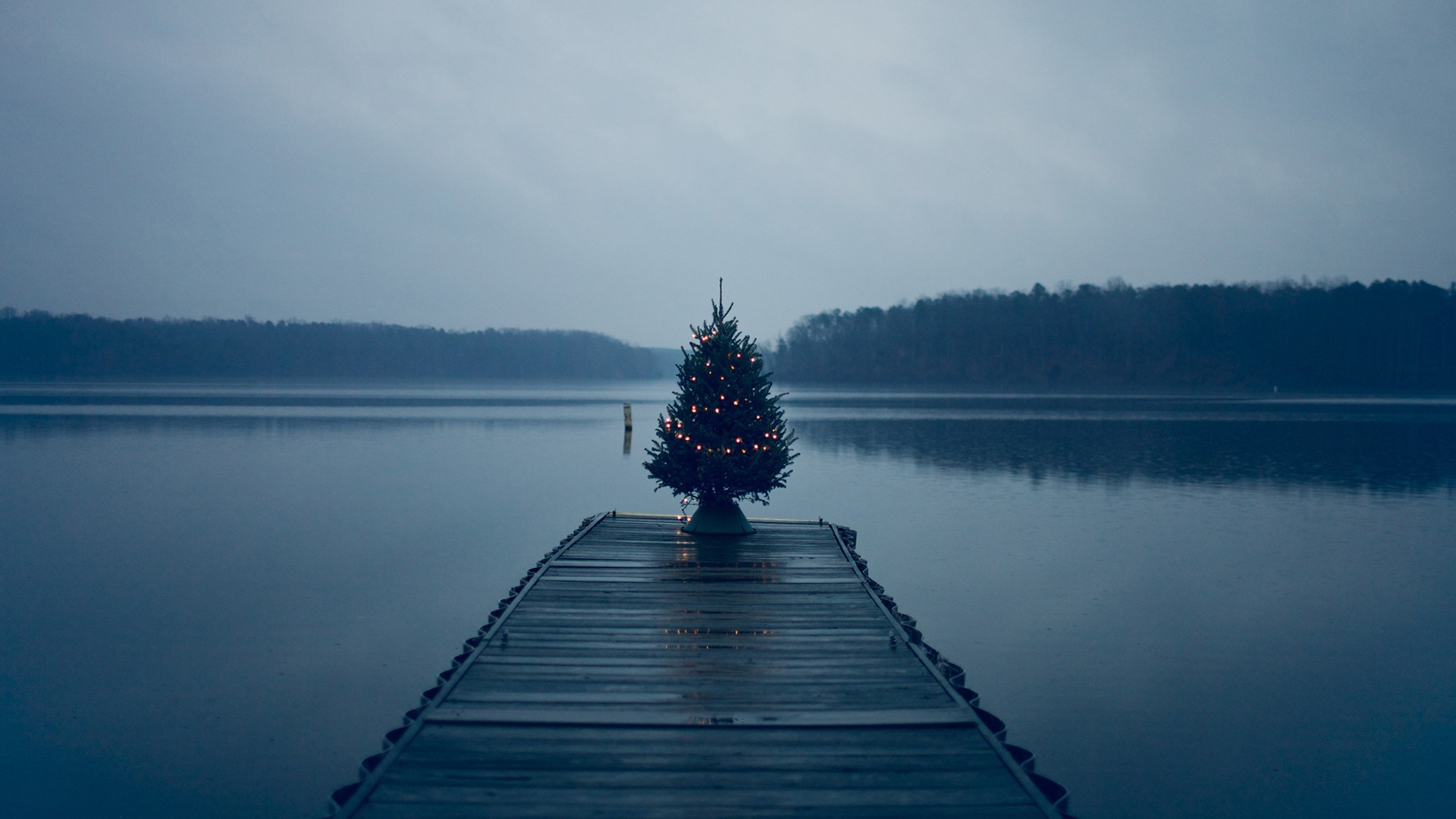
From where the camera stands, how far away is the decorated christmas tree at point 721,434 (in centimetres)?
981

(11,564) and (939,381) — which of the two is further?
(939,381)

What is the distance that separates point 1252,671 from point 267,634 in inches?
325

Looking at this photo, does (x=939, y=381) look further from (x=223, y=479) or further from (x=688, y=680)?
(x=688, y=680)

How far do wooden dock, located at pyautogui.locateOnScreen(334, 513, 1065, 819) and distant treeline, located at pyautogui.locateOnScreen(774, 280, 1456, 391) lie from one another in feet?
295

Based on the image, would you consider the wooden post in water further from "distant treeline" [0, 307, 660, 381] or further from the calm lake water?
"distant treeline" [0, 307, 660, 381]

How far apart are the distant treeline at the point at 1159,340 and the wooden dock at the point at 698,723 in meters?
90.0

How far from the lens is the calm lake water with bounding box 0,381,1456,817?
5781 millimetres

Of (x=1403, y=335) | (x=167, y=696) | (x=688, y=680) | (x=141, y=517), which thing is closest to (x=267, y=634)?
(x=167, y=696)

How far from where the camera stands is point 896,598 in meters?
9.84

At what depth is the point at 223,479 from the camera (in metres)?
18.9

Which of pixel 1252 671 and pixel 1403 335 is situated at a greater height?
pixel 1403 335

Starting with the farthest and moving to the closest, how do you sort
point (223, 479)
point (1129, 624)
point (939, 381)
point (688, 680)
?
1. point (939, 381)
2. point (223, 479)
3. point (1129, 624)
4. point (688, 680)

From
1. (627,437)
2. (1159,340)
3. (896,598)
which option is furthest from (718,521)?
(1159,340)

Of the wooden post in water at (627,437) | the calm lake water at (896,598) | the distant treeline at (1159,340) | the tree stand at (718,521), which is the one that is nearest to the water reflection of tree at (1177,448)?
the calm lake water at (896,598)
